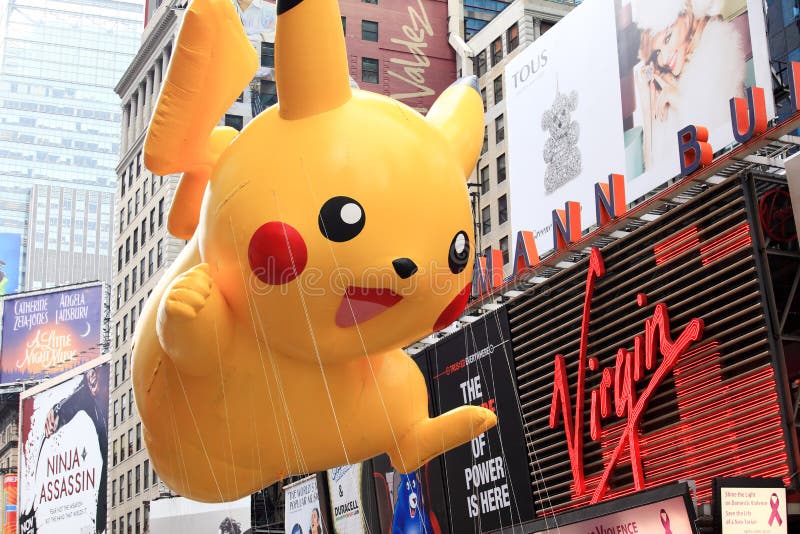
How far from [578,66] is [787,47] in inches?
548

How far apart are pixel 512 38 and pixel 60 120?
105 metres

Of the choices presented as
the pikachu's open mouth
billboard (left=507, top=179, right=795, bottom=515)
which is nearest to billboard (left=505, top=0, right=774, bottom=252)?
billboard (left=507, top=179, right=795, bottom=515)

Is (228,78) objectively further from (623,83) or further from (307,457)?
(623,83)

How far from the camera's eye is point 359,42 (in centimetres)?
6353

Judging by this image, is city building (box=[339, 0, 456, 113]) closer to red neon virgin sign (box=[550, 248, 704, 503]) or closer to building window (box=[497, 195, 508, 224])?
building window (box=[497, 195, 508, 224])

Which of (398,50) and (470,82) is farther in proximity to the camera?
(398,50)

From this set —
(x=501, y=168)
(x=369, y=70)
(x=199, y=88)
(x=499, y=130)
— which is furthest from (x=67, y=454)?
(x=199, y=88)

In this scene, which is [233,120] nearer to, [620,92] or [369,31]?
[369,31]

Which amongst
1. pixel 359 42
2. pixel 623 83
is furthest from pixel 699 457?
pixel 359 42

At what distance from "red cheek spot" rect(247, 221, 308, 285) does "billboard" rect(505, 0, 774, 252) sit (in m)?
20.7

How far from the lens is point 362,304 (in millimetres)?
8195

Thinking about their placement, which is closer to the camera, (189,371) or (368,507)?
(189,371)

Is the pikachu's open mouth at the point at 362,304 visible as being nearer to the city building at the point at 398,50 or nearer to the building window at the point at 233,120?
the building window at the point at 233,120

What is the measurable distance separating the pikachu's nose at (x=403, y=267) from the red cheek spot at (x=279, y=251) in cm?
63
